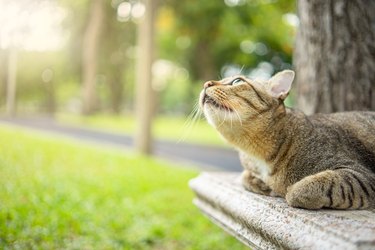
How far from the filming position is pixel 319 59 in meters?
3.71

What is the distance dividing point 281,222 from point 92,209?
365cm

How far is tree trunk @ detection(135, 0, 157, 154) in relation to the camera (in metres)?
10.9

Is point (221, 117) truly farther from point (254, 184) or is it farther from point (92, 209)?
point (92, 209)

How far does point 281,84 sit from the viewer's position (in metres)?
2.56

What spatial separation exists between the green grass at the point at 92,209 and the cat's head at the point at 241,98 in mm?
2046

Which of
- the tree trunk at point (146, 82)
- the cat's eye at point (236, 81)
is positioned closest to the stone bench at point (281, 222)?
the cat's eye at point (236, 81)

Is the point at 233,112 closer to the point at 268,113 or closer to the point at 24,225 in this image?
the point at 268,113

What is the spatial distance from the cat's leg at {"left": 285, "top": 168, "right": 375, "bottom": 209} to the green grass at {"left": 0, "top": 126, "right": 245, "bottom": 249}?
2372 mm

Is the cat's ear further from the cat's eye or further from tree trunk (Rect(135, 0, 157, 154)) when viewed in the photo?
tree trunk (Rect(135, 0, 157, 154))

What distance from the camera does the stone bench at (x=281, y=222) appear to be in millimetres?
1585

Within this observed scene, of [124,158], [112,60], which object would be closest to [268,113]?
[124,158]

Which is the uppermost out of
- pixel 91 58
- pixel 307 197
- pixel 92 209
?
pixel 91 58

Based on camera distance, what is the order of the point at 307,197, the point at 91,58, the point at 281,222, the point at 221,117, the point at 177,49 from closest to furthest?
1. the point at 281,222
2. the point at 307,197
3. the point at 221,117
4. the point at 91,58
5. the point at 177,49

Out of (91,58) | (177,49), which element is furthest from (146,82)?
(177,49)
